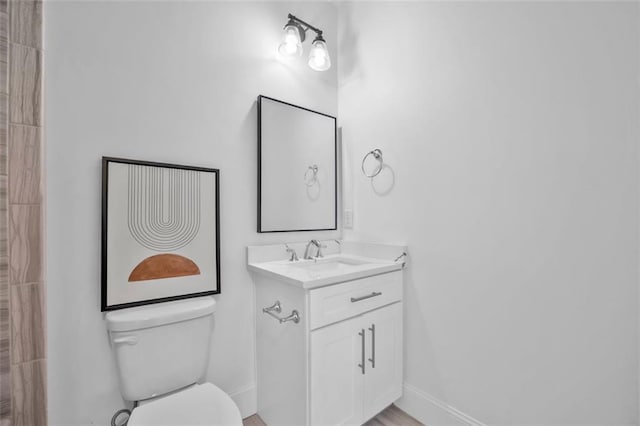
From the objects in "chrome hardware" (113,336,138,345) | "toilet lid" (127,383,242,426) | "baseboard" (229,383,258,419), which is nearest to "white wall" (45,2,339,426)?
"baseboard" (229,383,258,419)

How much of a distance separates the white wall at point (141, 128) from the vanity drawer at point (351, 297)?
541 millimetres

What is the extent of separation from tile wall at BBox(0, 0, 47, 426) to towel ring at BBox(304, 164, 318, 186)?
127 cm

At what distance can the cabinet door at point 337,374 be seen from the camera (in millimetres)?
1322

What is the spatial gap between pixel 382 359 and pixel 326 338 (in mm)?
443

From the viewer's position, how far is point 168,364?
1.30 m

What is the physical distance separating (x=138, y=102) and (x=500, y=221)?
174 centimetres

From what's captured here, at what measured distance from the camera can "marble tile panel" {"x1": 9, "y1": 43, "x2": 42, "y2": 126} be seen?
3.48 feet

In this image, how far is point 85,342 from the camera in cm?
123

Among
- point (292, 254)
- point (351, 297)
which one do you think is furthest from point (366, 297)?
point (292, 254)

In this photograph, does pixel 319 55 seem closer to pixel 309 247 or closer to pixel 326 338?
pixel 309 247

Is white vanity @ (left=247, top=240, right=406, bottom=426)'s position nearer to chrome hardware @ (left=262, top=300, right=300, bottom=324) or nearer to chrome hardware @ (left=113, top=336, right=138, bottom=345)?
chrome hardware @ (left=262, top=300, right=300, bottom=324)

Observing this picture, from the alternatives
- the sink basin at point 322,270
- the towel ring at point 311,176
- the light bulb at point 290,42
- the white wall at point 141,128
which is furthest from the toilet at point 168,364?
the light bulb at point 290,42

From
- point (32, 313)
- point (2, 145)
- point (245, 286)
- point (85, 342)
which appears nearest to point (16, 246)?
point (32, 313)

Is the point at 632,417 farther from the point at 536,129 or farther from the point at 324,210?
the point at 324,210
